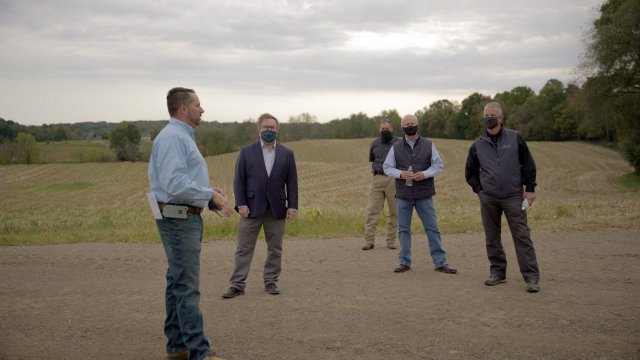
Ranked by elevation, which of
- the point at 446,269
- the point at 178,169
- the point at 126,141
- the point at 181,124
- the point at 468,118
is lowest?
the point at 446,269

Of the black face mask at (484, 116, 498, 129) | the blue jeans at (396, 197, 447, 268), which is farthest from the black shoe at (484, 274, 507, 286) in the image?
the black face mask at (484, 116, 498, 129)

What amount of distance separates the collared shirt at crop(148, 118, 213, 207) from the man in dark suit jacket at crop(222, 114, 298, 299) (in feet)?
7.61

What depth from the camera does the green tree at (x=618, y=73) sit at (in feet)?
107

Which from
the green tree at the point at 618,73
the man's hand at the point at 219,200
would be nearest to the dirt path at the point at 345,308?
the man's hand at the point at 219,200

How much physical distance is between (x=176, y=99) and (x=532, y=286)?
480 centimetres

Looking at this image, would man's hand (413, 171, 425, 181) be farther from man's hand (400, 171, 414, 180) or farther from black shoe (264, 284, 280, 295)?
black shoe (264, 284, 280, 295)

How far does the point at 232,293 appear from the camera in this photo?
6980 millimetres

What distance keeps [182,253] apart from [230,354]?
3.36 feet

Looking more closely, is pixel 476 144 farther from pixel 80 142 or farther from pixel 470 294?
pixel 80 142

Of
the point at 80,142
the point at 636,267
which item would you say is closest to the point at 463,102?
the point at 80,142

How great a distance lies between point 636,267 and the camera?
26.1 feet

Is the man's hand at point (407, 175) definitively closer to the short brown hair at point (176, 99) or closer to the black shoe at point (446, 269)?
the black shoe at point (446, 269)

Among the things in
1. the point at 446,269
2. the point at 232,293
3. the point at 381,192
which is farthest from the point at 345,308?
the point at 381,192

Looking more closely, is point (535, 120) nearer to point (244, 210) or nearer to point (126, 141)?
point (126, 141)
